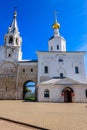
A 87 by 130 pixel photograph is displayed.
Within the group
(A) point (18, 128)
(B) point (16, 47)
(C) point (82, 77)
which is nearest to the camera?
(A) point (18, 128)

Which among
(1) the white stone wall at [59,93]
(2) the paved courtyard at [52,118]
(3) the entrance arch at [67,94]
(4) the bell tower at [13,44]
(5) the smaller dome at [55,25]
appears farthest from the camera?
(5) the smaller dome at [55,25]

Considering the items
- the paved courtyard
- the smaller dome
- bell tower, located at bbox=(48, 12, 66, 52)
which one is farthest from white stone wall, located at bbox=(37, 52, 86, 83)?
the paved courtyard

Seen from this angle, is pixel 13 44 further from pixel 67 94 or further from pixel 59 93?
pixel 67 94

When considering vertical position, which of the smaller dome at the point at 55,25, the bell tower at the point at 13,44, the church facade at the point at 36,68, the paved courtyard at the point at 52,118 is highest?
the smaller dome at the point at 55,25

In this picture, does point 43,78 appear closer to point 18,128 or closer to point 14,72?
point 14,72

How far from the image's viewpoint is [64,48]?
3697 centimetres

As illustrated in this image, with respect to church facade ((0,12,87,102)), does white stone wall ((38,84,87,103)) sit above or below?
below

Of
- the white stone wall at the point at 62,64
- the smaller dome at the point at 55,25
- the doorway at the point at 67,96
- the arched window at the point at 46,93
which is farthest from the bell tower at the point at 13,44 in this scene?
the doorway at the point at 67,96

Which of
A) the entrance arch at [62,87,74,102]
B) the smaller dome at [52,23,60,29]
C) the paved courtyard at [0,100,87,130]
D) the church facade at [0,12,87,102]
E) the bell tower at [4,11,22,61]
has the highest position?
the smaller dome at [52,23,60,29]

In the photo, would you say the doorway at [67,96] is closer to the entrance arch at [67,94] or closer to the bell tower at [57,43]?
the entrance arch at [67,94]

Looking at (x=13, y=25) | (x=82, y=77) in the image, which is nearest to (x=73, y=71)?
(x=82, y=77)

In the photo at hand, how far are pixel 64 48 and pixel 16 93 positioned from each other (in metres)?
15.9

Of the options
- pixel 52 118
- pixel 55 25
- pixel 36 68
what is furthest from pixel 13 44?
pixel 52 118

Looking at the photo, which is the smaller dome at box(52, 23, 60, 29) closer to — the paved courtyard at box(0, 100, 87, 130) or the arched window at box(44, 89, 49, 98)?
the arched window at box(44, 89, 49, 98)
